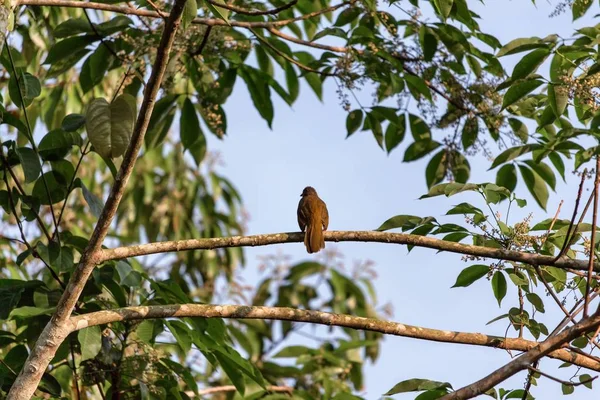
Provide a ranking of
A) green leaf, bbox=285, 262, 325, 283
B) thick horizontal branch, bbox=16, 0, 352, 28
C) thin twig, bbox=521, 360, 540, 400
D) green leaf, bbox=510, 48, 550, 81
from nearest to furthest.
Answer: thin twig, bbox=521, 360, 540, 400
green leaf, bbox=510, 48, 550, 81
thick horizontal branch, bbox=16, 0, 352, 28
green leaf, bbox=285, 262, 325, 283

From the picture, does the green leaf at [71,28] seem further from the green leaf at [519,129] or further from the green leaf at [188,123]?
the green leaf at [519,129]

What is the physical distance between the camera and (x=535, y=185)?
201 inches

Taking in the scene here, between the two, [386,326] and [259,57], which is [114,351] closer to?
[386,326]

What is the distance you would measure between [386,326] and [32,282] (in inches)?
64.1

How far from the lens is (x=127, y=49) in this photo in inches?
206

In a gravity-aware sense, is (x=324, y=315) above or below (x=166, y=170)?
below

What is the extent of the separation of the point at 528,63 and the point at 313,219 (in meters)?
1.63

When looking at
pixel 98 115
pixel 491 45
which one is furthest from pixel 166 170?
pixel 98 115

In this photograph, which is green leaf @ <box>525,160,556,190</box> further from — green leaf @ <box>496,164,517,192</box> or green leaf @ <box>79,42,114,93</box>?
green leaf @ <box>79,42,114,93</box>

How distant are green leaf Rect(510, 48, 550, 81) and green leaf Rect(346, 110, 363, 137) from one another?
1.71 meters

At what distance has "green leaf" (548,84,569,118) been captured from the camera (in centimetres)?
350

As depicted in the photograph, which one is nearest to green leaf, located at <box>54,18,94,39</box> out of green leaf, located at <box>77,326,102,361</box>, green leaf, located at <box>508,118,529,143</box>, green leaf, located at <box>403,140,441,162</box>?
green leaf, located at <box>77,326,102,361</box>

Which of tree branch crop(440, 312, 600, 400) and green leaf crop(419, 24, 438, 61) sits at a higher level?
green leaf crop(419, 24, 438, 61)

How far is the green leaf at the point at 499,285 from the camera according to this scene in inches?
141
